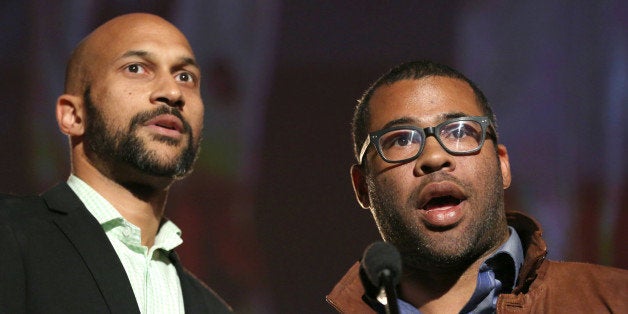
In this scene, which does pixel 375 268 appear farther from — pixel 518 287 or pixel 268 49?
pixel 268 49

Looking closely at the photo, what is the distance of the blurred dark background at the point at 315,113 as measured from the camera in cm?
→ 362

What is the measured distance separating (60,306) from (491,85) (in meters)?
2.22

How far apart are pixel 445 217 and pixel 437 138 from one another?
0.69 feet

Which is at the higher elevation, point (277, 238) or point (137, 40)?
point (137, 40)

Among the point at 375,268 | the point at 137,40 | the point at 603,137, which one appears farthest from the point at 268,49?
the point at 375,268

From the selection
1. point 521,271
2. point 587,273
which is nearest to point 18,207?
point 521,271

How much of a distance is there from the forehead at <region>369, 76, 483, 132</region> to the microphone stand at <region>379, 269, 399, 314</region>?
2.43ft

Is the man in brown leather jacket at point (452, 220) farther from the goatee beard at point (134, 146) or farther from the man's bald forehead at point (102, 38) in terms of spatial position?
the man's bald forehead at point (102, 38)

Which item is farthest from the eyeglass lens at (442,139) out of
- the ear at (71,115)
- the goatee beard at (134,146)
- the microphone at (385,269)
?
the ear at (71,115)

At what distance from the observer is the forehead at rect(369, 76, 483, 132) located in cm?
223

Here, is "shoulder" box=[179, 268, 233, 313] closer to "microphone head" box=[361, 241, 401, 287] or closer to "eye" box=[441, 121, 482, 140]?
"eye" box=[441, 121, 482, 140]

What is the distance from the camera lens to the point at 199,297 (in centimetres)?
275

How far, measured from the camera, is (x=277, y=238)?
3.79m

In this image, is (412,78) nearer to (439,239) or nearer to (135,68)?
(439,239)
